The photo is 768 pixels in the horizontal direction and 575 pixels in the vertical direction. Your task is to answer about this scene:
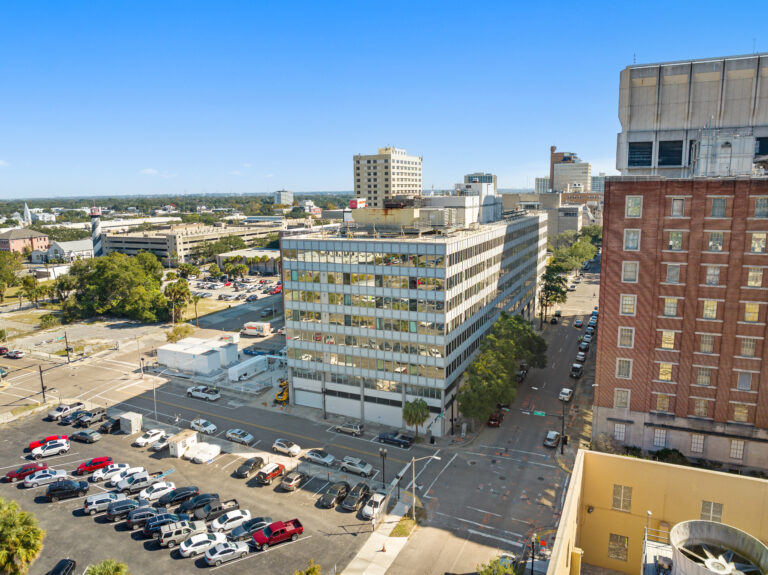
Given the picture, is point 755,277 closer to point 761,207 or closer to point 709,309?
point 709,309

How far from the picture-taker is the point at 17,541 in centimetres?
3609

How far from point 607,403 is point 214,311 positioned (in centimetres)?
10720

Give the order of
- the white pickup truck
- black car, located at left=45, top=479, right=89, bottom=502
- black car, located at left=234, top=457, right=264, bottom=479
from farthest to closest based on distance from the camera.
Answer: the white pickup truck, black car, located at left=234, top=457, right=264, bottom=479, black car, located at left=45, top=479, right=89, bottom=502

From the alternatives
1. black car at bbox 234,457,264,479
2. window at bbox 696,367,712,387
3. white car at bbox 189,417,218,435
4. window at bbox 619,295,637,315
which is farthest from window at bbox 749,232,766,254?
white car at bbox 189,417,218,435

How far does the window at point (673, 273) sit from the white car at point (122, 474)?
201ft

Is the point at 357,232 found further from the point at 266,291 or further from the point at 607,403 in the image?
the point at 266,291

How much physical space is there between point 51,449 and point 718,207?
264ft

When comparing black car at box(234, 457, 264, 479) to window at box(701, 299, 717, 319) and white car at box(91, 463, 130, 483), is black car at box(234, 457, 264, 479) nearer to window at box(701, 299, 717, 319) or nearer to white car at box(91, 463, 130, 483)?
white car at box(91, 463, 130, 483)

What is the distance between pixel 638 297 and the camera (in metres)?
56.9

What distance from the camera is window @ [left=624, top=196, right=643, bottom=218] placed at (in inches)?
2198

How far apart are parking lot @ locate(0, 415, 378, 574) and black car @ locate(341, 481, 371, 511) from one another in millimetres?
763

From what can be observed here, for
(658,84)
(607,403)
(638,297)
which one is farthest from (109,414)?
(658,84)

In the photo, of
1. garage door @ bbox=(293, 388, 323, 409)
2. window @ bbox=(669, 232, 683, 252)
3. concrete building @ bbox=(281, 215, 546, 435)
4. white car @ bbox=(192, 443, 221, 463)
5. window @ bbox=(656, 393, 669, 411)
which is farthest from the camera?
garage door @ bbox=(293, 388, 323, 409)

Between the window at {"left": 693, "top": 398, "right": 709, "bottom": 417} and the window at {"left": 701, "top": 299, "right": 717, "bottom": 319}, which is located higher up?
the window at {"left": 701, "top": 299, "right": 717, "bottom": 319}
